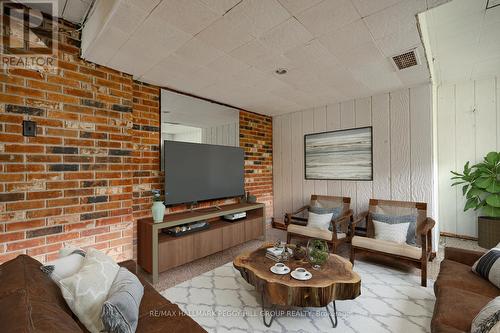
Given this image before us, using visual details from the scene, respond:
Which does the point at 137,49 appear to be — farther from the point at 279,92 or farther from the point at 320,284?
the point at 320,284

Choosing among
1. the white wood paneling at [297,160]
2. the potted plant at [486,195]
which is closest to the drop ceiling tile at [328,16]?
the white wood paneling at [297,160]

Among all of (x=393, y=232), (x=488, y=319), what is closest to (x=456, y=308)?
(x=488, y=319)

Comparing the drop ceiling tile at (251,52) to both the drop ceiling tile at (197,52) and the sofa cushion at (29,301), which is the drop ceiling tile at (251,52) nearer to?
the drop ceiling tile at (197,52)

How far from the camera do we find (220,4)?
1.58 metres

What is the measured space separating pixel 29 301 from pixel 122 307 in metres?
0.37

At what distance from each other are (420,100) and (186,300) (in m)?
3.87

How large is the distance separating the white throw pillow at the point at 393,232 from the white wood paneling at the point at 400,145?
0.70 metres

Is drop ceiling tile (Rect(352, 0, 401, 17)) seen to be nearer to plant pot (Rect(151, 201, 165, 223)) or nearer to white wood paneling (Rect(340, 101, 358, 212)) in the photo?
white wood paneling (Rect(340, 101, 358, 212))

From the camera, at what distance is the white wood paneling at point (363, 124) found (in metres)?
3.66

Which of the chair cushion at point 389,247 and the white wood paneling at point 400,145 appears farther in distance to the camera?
the white wood paneling at point 400,145

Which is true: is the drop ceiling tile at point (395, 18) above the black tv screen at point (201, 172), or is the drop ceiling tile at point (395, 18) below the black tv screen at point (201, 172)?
above

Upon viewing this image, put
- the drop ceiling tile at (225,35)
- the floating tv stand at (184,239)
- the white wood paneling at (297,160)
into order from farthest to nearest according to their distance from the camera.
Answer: the white wood paneling at (297,160) < the floating tv stand at (184,239) < the drop ceiling tile at (225,35)

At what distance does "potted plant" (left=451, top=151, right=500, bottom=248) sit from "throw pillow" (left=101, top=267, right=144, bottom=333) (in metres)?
4.49

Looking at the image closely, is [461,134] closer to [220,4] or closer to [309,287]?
[309,287]
